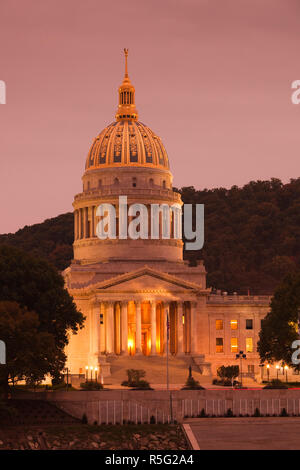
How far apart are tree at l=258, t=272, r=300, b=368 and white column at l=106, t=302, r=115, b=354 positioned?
71.8 ft

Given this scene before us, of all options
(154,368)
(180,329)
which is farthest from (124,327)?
(154,368)

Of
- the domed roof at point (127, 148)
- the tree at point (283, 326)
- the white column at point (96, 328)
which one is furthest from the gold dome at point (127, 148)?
the tree at point (283, 326)

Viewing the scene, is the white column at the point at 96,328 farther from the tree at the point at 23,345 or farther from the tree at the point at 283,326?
the tree at the point at 23,345

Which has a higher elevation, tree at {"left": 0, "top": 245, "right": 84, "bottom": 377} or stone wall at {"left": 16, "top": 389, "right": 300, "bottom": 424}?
tree at {"left": 0, "top": 245, "right": 84, "bottom": 377}

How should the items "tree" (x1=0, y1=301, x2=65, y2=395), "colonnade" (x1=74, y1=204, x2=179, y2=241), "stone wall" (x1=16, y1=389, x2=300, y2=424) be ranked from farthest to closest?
"colonnade" (x1=74, y1=204, x2=179, y2=241), "tree" (x1=0, y1=301, x2=65, y2=395), "stone wall" (x1=16, y1=389, x2=300, y2=424)

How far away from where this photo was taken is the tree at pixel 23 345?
107 m

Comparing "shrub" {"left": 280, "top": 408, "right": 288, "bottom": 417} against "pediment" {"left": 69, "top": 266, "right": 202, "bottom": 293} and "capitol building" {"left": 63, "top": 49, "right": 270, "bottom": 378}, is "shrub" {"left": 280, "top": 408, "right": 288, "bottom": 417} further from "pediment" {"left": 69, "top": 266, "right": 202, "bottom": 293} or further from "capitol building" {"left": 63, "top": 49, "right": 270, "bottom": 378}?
"pediment" {"left": 69, "top": 266, "right": 202, "bottom": 293}

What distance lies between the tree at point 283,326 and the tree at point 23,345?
29168 millimetres

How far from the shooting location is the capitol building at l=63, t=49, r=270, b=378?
151500 mm

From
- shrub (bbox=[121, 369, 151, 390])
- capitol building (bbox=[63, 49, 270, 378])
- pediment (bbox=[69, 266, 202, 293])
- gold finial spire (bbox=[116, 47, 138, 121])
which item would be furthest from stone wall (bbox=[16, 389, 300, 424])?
gold finial spire (bbox=[116, 47, 138, 121])

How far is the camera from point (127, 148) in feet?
575
